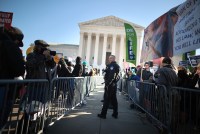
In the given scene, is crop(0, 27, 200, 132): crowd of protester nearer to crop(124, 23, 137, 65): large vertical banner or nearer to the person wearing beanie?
the person wearing beanie

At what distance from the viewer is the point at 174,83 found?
457 centimetres

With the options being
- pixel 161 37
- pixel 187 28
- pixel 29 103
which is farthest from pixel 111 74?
pixel 29 103

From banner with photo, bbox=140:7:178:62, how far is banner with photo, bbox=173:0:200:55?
0.35m

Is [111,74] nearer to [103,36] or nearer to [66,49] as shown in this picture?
[103,36]

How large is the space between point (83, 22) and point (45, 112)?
6085 cm

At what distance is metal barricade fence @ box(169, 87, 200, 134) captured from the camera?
310 centimetres

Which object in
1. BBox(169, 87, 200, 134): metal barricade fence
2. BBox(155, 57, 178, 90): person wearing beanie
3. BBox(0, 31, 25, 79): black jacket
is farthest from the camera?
BBox(155, 57, 178, 90): person wearing beanie

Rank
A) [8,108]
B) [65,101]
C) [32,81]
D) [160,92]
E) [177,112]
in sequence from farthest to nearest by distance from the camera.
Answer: [65,101], [160,92], [177,112], [32,81], [8,108]

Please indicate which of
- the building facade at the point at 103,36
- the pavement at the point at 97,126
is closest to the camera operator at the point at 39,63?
the pavement at the point at 97,126

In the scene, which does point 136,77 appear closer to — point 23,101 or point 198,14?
point 198,14

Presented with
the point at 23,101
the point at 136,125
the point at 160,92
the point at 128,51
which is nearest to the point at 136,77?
the point at 128,51

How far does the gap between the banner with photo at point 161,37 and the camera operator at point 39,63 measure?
3.34 metres

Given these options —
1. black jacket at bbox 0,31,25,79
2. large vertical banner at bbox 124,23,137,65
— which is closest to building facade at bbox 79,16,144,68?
large vertical banner at bbox 124,23,137,65

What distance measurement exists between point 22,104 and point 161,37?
4.57 metres
